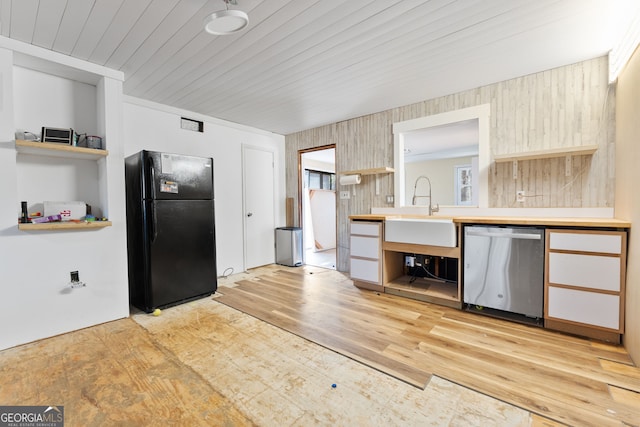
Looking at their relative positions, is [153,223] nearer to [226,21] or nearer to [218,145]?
[218,145]

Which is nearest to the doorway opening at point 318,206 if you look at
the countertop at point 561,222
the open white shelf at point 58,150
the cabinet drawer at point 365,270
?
the cabinet drawer at point 365,270

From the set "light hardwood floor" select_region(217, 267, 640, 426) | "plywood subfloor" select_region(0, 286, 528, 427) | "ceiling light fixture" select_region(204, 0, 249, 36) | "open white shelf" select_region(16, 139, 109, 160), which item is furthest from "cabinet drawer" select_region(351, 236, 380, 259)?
"open white shelf" select_region(16, 139, 109, 160)

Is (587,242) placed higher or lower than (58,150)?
lower

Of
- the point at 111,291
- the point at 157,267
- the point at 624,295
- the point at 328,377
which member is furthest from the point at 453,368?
the point at 111,291

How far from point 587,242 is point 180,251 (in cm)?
378

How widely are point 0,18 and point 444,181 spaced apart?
27.5 feet

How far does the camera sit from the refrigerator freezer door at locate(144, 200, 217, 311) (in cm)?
282

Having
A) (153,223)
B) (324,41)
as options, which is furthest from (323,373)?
(324,41)

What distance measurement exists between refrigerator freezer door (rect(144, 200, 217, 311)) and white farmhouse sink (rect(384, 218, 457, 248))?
2.17 metres

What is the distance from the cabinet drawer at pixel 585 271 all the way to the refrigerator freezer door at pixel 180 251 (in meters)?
3.45

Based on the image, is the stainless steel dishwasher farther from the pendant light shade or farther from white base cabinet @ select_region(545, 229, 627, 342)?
the pendant light shade

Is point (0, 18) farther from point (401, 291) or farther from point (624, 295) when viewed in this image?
point (624, 295)

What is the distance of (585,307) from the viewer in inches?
84.1

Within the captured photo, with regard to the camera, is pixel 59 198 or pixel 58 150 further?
pixel 59 198
